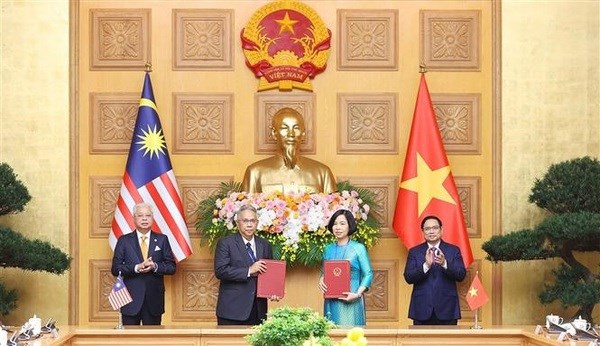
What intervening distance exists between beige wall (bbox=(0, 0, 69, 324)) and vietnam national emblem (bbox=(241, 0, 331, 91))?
152 centimetres

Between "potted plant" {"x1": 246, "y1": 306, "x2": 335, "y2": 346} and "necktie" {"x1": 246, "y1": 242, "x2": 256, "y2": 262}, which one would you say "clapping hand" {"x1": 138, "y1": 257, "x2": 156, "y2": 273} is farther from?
"potted plant" {"x1": 246, "y1": 306, "x2": 335, "y2": 346}

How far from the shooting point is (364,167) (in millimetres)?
10180

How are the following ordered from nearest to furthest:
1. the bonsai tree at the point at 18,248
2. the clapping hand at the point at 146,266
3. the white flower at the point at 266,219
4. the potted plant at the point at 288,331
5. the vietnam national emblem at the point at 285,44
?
the potted plant at the point at 288,331 → the clapping hand at the point at 146,266 → the bonsai tree at the point at 18,248 → the white flower at the point at 266,219 → the vietnam national emblem at the point at 285,44

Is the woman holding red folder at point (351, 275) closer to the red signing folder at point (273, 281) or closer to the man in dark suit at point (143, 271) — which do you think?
the red signing folder at point (273, 281)

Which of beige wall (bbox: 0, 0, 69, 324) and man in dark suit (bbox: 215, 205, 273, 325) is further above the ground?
beige wall (bbox: 0, 0, 69, 324)

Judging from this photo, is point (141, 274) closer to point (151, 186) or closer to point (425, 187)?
point (151, 186)

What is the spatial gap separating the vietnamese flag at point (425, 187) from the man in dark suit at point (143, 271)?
6.77ft

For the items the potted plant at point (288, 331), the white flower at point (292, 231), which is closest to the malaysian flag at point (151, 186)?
the white flower at point (292, 231)

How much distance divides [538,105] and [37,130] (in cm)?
403

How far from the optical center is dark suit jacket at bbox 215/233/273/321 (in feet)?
27.1

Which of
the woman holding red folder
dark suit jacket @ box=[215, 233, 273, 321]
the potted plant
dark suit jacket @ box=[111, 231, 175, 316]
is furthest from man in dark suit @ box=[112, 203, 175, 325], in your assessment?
the potted plant

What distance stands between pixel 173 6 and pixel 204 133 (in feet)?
3.50

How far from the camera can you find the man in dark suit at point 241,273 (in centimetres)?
825

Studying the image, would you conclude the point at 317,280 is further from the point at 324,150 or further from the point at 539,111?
the point at 539,111
